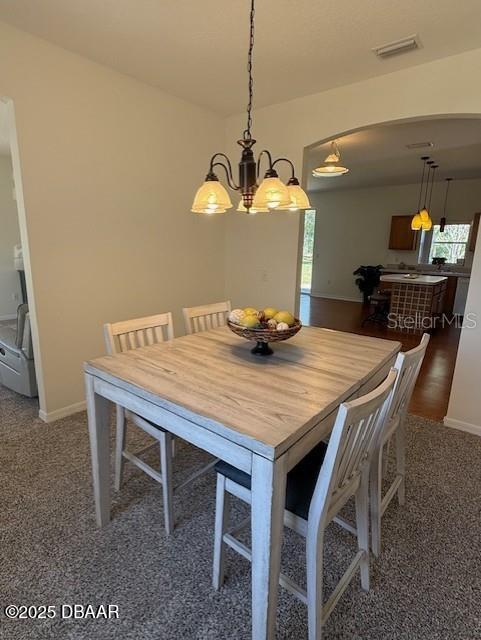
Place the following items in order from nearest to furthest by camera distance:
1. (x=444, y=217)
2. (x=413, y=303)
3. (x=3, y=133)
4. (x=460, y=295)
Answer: (x=3, y=133), (x=413, y=303), (x=460, y=295), (x=444, y=217)

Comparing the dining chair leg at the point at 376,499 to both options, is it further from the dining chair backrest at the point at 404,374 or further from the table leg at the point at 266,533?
the table leg at the point at 266,533

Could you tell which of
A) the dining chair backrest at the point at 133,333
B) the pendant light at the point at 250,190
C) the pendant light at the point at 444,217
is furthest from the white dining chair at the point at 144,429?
the pendant light at the point at 444,217

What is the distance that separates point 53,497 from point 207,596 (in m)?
1.06

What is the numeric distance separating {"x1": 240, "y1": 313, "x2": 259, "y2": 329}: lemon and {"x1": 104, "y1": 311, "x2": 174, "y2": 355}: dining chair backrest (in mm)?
653

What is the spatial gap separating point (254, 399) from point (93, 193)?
2.32 meters

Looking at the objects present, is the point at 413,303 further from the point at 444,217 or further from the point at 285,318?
the point at 285,318

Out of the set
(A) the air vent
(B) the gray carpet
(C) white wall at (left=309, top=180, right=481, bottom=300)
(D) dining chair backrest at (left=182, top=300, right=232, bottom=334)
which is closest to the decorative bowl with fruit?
(D) dining chair backrest at (left=182, top=300, right=232, bottom=334)

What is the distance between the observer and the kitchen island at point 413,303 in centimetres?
559

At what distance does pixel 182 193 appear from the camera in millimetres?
3424

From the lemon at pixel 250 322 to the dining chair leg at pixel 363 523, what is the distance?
82 centimetres

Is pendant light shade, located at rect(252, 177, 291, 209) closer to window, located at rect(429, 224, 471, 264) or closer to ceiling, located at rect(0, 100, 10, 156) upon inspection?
ceiling, located at rect(0, 100, 10, 156)

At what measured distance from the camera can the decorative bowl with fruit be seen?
66.3 inches

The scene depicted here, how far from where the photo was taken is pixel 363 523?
56.3 inches

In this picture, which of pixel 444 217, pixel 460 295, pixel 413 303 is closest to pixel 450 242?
pixel 444 217
